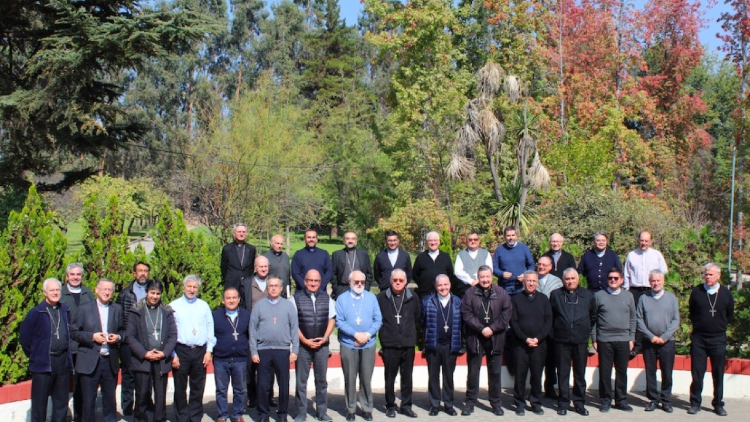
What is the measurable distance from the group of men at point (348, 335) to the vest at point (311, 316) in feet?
0.04

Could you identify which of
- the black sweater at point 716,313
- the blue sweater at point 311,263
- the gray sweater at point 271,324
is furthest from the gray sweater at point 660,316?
the gray sweater at point 271,324

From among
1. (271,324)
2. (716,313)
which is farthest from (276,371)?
(716,313)

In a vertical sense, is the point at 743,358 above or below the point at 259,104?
below

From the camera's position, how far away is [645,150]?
27406mm

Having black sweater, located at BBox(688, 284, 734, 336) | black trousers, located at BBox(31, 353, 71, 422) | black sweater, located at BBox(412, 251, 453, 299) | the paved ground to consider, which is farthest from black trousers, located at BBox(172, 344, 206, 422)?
black sweater, located at BBox(688, 284, 734, 336)

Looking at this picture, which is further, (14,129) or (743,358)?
(14,129)

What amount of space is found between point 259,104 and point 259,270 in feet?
63.1

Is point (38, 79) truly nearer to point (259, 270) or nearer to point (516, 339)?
point (259, 270)

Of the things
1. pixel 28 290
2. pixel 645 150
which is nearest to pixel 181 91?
pixel 645 150

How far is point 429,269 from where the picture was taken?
361 inches

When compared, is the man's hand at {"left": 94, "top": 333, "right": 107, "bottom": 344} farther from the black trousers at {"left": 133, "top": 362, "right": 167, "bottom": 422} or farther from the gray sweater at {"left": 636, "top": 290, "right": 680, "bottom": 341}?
the gray sweater at {"left": 636, "top": 290, "right": 680, "bottom": 341}

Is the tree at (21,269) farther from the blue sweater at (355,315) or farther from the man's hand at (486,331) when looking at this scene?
the man's hand at (486,331)

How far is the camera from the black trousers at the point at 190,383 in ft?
23.8

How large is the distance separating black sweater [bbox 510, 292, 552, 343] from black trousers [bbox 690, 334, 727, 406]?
1750mm
